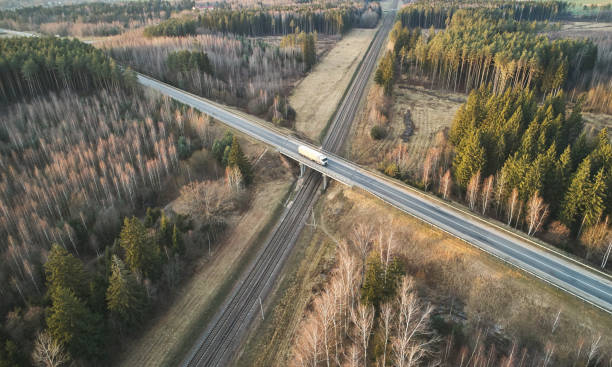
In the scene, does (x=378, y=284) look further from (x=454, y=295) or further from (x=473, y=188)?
(x=473, y=188)

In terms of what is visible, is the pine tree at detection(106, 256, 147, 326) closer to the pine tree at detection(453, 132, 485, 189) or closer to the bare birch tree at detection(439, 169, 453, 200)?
the bare birch tree at detection(439, 169, 453, 200)

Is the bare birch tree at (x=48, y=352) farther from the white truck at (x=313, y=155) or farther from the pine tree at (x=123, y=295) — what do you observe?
the white truck at (x=313, y=155)

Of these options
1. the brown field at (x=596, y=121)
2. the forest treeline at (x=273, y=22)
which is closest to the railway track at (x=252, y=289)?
the brown field at (x=596, y=121)

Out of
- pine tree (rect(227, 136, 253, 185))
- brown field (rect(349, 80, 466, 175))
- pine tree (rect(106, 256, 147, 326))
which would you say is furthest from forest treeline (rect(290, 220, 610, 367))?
brown field (rect(349, 80, 466, 175))

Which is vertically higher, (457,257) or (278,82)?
(278,82)

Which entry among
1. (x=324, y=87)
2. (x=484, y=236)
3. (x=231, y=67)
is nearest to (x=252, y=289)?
(x=484, y=236)

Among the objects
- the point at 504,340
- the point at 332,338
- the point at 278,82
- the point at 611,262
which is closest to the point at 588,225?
the point at 611,262

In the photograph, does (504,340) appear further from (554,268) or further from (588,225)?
Answer: (588,225)
